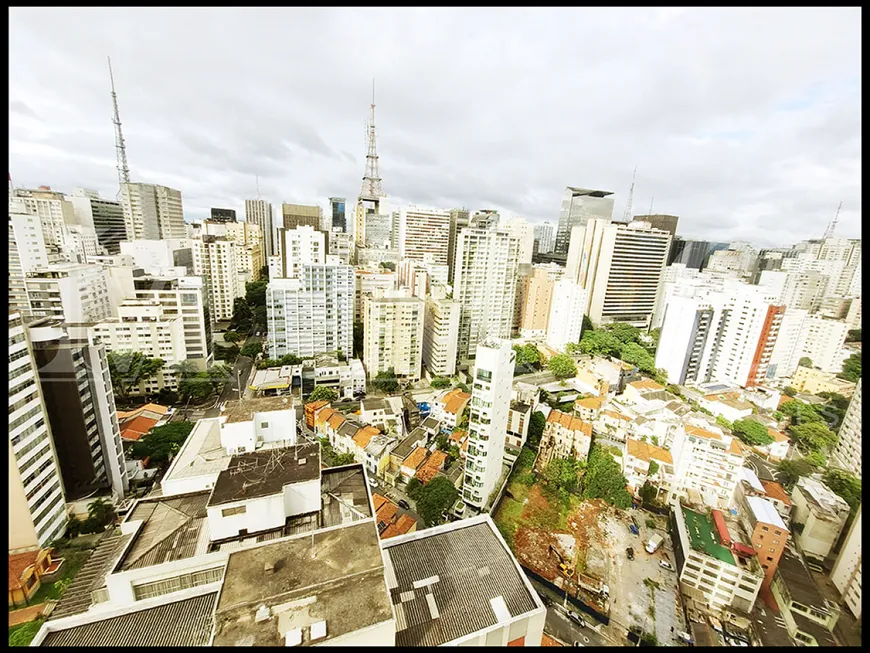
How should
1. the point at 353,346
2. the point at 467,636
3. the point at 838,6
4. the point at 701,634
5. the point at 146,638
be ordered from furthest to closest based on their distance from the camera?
1. the point at 353,346
2. the point at 701,634
3. the point at 467,636
4. the point at 146,638
5. the point at 838,6

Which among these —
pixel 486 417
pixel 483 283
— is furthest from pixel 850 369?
pixel 486 417

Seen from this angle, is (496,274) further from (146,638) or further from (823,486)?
(146,638)

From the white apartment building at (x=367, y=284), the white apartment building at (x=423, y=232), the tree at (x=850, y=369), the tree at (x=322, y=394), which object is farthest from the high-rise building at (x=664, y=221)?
the tree at (x=322, y=394)

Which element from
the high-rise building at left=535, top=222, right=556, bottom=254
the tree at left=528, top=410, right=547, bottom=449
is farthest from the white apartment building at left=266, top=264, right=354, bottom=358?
the high-rise building at left=535, top=222, right=556, bottom=254

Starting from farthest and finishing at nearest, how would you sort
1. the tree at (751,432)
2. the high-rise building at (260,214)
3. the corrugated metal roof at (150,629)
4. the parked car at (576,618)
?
the high-rise building at (260,214) < the tree at (751,432) < the parked car at (576,618) < the corrugated metal roof at (150,629)

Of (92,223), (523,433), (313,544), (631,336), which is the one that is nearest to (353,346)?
(523,433)

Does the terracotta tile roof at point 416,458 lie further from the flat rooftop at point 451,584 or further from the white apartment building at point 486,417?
the flat rooftop at point 451,584

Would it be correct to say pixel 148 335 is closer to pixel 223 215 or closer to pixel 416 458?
pixel 416 458
